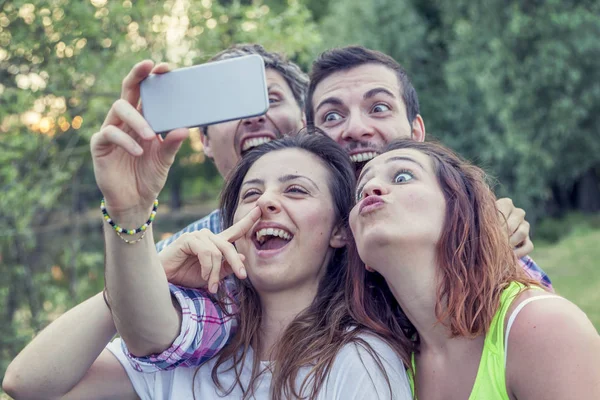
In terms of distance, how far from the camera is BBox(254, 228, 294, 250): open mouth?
254 cm

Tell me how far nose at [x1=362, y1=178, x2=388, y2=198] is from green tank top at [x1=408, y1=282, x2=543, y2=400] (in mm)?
523

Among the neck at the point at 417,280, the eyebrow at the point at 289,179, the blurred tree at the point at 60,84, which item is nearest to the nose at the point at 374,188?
the neck at the point at 417,280

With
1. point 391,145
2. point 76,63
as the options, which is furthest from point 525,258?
point 76,63

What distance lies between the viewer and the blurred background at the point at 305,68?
5.07m

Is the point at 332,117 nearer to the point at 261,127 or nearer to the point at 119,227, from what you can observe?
the point at 261,127

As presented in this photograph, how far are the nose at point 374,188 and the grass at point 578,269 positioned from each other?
809 cm

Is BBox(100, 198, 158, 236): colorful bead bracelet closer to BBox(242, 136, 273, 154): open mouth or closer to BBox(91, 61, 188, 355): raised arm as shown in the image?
BBox(91, 61, 188, 355): raised arm

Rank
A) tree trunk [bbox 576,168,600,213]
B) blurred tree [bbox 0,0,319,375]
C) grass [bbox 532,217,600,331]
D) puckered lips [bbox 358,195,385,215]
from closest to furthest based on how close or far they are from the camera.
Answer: puckered lips [bbox 358,195,385,215]
blurred tree [bbox 0,0,319,375]
grass [bbox 532,217,600,331]
tree trunk [bbox 576,168,600,213]

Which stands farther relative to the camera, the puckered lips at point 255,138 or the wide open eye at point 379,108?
the puckered lips at point 255,138

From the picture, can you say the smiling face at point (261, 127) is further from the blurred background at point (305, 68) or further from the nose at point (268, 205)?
the blurred background at point (305, 68)

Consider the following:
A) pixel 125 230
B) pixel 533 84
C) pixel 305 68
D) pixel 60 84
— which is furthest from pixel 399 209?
pixel 305 68

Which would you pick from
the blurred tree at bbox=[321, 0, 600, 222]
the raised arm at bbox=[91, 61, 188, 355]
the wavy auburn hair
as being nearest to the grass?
the blurred tree at bbox=[321, 0, 600, 222]

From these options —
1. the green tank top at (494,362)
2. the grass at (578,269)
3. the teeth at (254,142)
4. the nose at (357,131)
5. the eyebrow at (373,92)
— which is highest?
the eyebrow at (373,92)

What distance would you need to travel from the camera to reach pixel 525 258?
305 cm
